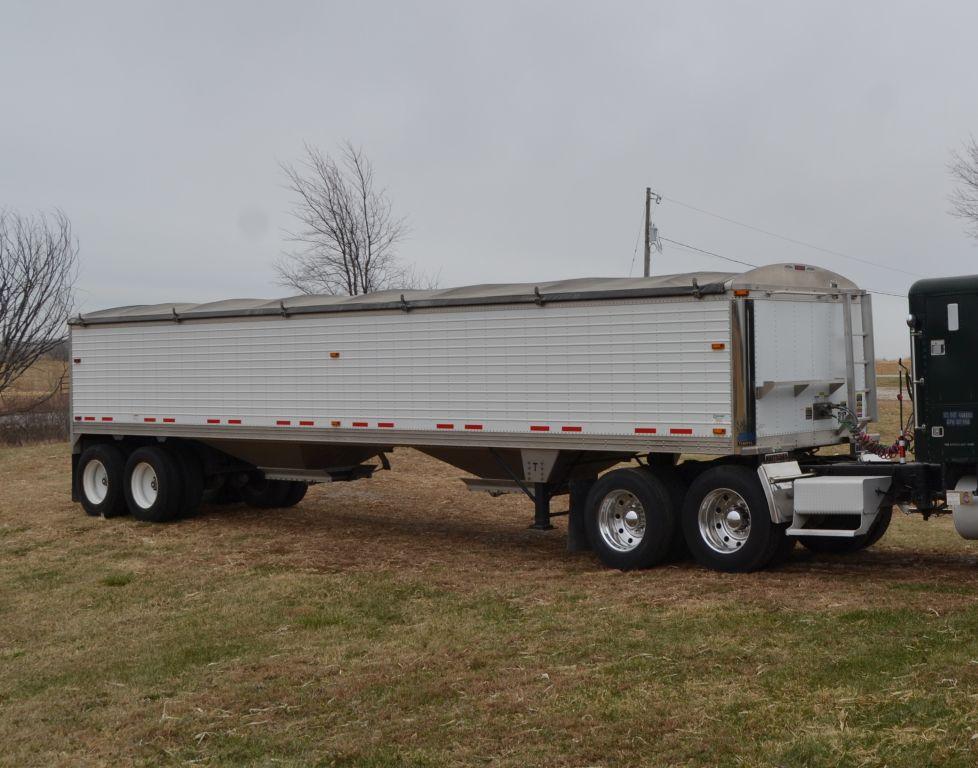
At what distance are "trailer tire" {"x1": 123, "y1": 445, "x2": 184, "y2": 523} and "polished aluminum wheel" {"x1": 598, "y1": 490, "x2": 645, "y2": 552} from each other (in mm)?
7124

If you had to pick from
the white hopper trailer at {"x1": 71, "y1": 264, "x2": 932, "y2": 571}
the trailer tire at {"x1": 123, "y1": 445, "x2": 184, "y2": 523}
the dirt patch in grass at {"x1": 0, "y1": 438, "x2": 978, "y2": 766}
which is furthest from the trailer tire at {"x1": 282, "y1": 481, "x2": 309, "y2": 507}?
the dirt patch in grass at {"x1": 0, "y1": 438, "x2": 978, "y2": 766}

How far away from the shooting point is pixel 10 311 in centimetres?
3631

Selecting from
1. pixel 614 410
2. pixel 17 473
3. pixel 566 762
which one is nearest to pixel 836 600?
pixel 614 410

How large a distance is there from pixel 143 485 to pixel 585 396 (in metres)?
7.86

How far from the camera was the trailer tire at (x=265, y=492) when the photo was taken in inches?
688

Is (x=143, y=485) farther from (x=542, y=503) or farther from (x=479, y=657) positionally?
(x=479, y=657)

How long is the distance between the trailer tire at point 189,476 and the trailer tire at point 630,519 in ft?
22.8

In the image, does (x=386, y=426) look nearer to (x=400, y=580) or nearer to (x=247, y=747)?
(x=400, y=580)

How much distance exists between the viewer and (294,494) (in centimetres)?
1777

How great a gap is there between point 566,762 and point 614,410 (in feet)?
18.6

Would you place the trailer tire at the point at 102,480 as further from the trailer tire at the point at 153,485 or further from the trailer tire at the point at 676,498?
Result: the trailer tire at the point at 676,498

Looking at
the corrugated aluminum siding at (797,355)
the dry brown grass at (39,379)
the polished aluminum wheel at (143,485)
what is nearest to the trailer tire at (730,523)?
the corrugated aluminum siding at (797,355)

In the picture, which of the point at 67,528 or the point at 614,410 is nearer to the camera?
the point at 614,410

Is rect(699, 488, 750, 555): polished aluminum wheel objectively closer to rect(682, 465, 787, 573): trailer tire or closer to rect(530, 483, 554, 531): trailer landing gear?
rect(682, 465, 787, 573): trailer tire
